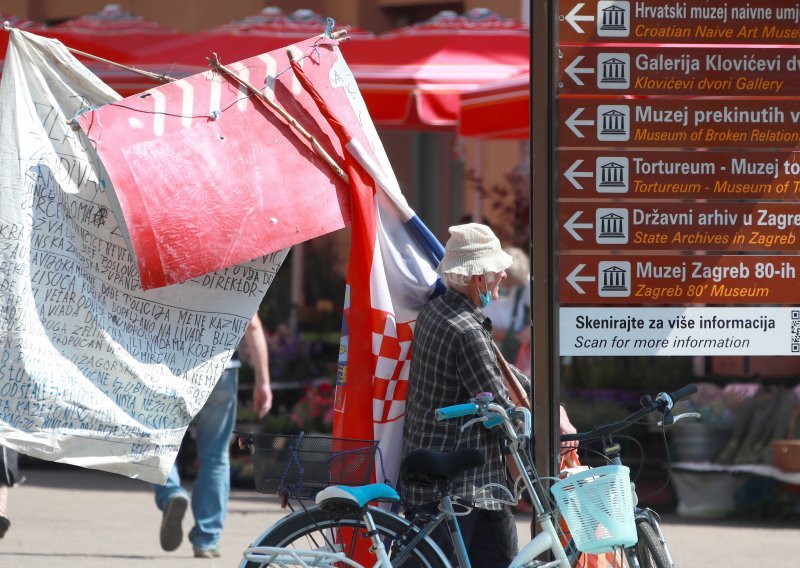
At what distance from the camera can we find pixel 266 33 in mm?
10422

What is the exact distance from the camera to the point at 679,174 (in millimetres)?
5188

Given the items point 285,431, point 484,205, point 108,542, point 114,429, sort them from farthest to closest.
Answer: point 484,205 → point 285,431 → point 108,542 → point 114,429

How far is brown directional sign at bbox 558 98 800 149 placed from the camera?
5.09 metres

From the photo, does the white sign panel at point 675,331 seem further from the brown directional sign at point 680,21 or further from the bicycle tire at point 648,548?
the brown directional sign at point 680,21

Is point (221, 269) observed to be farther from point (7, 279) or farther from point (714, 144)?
point (714, 144)

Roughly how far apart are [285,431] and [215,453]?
2904 millimetres

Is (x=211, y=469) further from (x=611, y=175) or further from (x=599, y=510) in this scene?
(x=599, y=510)

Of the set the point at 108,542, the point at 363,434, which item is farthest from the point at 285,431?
the point at 363,434

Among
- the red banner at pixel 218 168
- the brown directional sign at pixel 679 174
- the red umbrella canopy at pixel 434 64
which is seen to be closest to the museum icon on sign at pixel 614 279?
the brown directional sign at pixel 679 174

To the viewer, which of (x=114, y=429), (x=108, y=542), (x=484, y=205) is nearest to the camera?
(x=114, y=429)

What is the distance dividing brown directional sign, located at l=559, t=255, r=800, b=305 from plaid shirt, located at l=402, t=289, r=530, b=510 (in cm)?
43

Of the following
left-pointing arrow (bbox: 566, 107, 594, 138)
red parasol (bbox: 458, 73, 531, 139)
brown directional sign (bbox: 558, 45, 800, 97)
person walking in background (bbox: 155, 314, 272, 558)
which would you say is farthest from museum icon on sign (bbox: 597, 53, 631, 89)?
red parasol (bbox: 458, 73, 531, 139)

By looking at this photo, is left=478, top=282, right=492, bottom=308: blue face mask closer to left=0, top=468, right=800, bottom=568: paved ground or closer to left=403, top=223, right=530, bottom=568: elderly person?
left=403, top=223, right=530, bottom=568: elderly person

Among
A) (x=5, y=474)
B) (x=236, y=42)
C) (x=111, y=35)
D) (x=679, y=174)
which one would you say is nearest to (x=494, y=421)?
(x=679, y=174)
